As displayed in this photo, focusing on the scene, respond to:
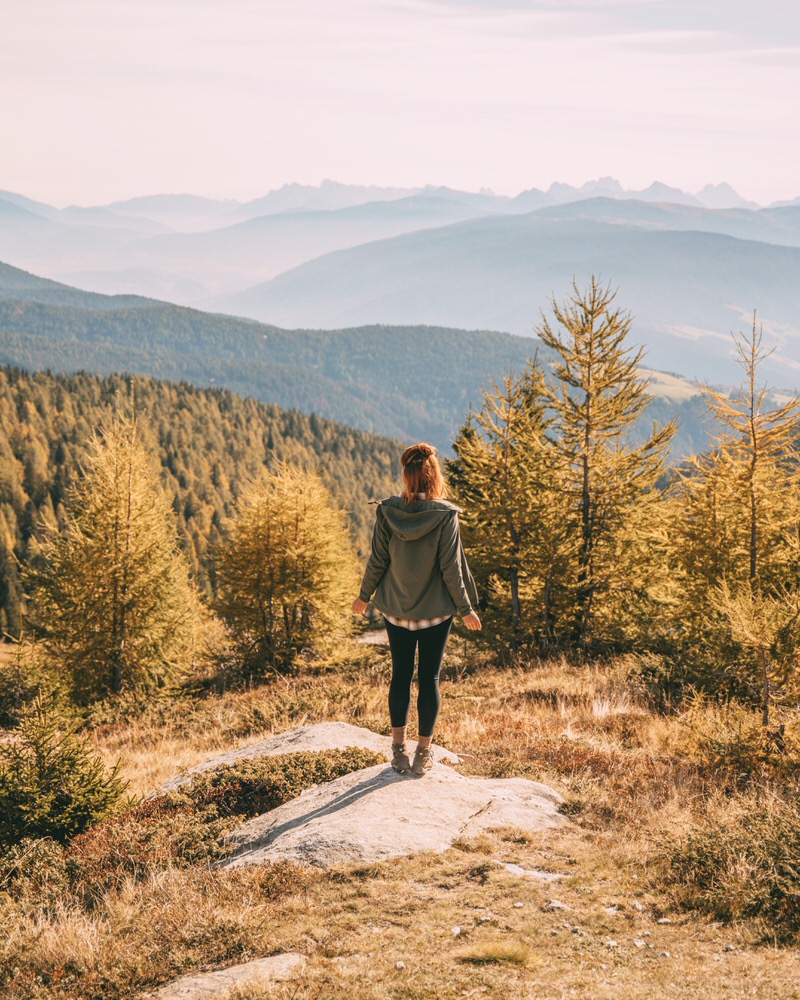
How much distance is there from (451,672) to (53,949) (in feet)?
45.8

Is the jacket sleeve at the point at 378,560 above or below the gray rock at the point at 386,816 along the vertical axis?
above

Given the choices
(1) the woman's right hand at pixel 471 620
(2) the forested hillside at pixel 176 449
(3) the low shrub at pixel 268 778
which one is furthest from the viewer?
(2) the forested hillside at pixel 176 449

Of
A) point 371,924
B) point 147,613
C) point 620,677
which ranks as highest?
point 371,924

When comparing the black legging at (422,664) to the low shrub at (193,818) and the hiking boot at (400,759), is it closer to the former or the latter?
the hiking boot at (400,759)

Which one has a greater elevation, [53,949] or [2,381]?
[2,381]

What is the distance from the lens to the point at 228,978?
14.9ft

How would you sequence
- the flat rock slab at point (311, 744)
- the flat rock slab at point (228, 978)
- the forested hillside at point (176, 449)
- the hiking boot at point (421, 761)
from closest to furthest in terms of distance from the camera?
the flat rock slab at point (228, 978), the hiking boot at point (421, 761), the flat rock slab at point (311, 744), the forested hillside at point (176, 449)

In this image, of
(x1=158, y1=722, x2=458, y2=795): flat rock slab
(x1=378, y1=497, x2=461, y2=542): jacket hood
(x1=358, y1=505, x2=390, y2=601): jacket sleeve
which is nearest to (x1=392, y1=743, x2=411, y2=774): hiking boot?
(x1=158, y1=722, x2=458, y2=795): flat rock slab

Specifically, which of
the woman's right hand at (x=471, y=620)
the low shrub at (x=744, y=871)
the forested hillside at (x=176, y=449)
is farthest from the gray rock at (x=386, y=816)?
the forested hillside at (x=176, y=449)

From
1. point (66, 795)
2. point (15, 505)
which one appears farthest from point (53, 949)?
point (15, 505)

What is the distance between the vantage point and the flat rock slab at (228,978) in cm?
437

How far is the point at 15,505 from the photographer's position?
126875mm

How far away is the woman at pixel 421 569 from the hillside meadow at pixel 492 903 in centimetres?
180

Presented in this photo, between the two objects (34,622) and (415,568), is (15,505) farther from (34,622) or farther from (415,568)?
(415,568)
